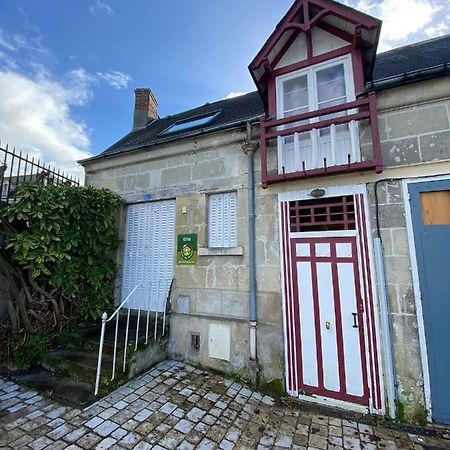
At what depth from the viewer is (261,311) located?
4625 mm

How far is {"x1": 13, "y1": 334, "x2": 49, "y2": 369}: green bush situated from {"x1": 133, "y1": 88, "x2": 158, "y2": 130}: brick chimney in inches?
320

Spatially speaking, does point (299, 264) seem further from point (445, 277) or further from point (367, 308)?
point (445, 277)

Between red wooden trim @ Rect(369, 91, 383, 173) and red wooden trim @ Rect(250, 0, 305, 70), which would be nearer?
red wooden trim @ Rect(369, 91, 383, 173)

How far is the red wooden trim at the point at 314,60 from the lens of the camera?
178 inches

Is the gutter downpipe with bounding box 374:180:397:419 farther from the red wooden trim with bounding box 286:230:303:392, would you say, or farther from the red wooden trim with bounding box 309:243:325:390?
the red wooden trim with bounding box 286:230:303:392

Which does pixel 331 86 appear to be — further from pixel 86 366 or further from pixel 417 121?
pixel 86 366

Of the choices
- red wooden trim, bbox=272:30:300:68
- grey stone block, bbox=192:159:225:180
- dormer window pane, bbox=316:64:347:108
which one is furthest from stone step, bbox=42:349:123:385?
red wooden trim, bbox=272:30:300:68

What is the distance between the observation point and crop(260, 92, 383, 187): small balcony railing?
4035 mm

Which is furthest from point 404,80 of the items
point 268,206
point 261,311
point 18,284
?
point 18,284

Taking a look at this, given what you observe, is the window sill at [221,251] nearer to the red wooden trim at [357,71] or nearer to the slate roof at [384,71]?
the slate roof at [384,71]

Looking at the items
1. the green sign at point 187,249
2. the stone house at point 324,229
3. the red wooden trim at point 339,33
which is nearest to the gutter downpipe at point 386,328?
the stone house at point 324,229

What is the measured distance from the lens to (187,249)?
217 inches

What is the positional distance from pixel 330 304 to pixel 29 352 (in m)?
5.60

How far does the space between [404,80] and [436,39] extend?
4.72 m
